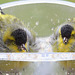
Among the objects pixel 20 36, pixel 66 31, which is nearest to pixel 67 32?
pixel 66 31

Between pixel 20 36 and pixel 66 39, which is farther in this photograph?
pixel 66 39

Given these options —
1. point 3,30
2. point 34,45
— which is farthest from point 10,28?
point 34,45

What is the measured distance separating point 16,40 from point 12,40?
8 centimetres

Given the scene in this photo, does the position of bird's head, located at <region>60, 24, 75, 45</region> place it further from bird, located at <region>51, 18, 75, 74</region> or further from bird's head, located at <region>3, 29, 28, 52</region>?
bird's head, located at <region>3, 29, 28, 52</region>

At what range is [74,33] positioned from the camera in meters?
1.33

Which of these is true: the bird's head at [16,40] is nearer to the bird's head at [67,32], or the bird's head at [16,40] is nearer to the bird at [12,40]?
the bird at [12,40]

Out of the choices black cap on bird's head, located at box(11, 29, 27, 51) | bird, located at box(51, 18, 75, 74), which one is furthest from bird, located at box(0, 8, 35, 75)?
bird, located at box(51, 18, 75, 74)

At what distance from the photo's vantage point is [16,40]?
1.25m

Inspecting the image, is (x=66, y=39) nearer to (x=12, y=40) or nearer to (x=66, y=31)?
(x=66, y=31)

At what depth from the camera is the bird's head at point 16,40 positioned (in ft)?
3.99

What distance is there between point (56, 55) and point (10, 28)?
647mm

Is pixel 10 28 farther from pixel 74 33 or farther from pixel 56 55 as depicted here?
pixel 56 55

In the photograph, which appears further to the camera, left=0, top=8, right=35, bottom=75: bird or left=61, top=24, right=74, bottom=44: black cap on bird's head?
left=61, top=24, right=74, bottom=44: black cap on bird's head

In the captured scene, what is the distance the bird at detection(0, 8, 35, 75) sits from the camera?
106 cm
